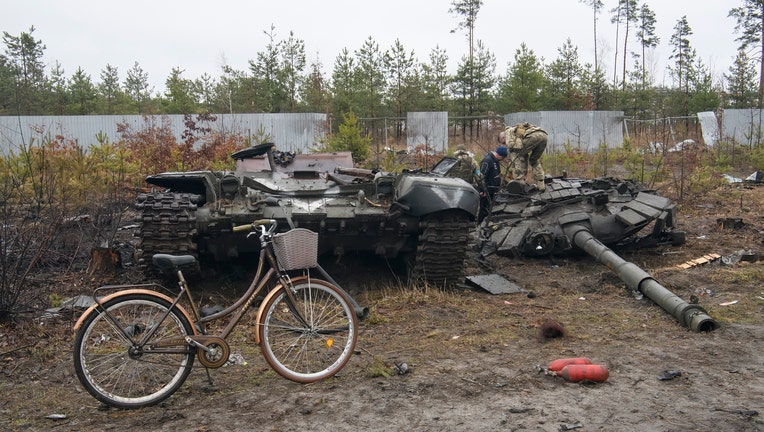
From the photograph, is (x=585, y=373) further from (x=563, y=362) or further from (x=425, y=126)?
(x=425, y=126)

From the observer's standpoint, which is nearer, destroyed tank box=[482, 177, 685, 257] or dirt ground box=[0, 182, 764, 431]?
dirt ground box=[0, 182, 764, 431]

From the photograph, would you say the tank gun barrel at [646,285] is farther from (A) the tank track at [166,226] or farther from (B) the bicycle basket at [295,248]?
(A) the tank track at [166,226]

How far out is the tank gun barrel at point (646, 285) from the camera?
5566mm

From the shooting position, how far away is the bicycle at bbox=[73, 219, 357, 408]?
394 centimetres

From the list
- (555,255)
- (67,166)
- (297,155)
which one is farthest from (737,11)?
(67,166)

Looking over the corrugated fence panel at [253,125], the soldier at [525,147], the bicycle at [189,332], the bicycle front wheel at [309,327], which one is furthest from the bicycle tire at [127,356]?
the corrugated fence panel at [253,125]

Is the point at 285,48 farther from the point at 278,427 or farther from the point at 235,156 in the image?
the point at 278,427

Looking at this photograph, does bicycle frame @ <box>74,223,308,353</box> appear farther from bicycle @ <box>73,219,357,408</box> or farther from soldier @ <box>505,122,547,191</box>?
soldier @ <box>505,122,547,191</box>

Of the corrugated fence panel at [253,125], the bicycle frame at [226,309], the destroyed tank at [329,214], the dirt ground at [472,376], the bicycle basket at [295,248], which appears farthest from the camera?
the corrugated fence panel at [253,125]

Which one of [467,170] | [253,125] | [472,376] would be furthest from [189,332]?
[253,125]

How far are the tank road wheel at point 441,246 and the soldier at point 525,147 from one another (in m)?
4.35

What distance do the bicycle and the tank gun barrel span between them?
299cm

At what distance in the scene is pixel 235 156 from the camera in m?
8.75

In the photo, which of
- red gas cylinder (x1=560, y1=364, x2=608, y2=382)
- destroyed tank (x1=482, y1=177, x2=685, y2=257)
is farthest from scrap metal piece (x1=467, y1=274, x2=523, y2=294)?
→ red gas cylinder (x1=560, y1=364, x2=608, y2=382)
